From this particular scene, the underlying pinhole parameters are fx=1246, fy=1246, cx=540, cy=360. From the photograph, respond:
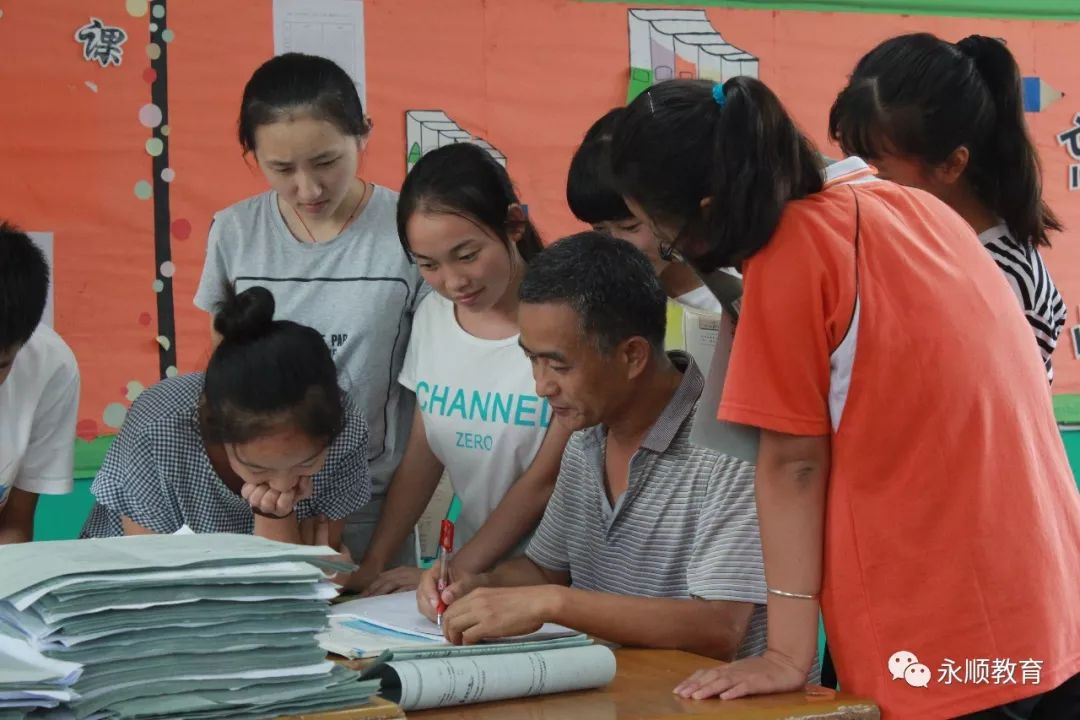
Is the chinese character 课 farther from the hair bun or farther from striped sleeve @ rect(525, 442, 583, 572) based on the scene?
striped sleeve @ rect(525, 442, 583, 572)

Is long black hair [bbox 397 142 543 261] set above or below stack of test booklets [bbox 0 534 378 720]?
above

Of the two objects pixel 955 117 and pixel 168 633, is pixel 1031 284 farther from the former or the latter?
pixel 168 633

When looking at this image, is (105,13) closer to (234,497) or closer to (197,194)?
(197,194)

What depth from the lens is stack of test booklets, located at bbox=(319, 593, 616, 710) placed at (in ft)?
3.86

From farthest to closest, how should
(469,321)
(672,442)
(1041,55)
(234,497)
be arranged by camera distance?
(1041,55), (469,321), (234,497), (672,442)

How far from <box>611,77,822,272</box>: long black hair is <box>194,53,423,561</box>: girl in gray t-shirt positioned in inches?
34.2

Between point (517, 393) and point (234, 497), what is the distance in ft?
1.50

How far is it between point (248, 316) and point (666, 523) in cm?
66

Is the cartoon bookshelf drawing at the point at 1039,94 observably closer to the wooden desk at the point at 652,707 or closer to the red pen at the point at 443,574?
the red pen at the point at 443,574

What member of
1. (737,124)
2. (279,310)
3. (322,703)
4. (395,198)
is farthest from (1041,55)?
(322,703)

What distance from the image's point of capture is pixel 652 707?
3.96 ft

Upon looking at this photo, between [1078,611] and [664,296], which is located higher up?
[664,296]

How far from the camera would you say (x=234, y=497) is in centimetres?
187

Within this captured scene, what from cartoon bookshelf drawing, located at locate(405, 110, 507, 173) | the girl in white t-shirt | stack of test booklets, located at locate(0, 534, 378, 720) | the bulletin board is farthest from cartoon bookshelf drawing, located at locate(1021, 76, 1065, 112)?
stack of test booklets, located at locate(0, 534, 378, 720)
